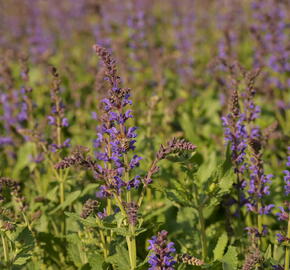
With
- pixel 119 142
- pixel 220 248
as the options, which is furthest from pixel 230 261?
pixel 119 142

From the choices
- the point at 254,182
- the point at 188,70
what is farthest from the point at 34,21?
the point at 254,182

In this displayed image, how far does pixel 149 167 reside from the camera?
12.4 ft

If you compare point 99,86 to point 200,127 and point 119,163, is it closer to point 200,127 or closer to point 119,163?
point 119,163

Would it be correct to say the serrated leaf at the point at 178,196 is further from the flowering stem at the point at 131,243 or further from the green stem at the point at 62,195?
the green stem at the point at 62,195

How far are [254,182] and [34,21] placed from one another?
8899mm

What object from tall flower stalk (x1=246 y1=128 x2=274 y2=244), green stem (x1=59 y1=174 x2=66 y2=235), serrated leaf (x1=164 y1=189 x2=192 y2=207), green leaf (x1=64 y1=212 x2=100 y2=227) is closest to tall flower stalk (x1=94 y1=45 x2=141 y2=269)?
green leaf (x1=64 y1=212 x2=100 y2=227)

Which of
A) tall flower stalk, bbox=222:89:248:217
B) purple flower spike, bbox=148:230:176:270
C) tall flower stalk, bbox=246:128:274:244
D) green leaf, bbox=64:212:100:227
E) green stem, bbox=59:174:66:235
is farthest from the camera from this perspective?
green stem, bbox=59:174:66:235

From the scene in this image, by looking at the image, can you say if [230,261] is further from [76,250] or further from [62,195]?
[62,195]

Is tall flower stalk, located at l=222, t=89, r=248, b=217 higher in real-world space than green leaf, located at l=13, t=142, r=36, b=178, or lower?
lower

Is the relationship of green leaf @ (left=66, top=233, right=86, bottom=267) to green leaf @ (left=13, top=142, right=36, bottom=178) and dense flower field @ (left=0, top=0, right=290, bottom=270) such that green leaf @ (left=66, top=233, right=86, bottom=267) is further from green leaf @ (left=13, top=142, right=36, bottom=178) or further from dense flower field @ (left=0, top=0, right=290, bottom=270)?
green leaf @ (left=13, top=142, right=36, bottom=178)

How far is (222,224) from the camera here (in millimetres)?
5082

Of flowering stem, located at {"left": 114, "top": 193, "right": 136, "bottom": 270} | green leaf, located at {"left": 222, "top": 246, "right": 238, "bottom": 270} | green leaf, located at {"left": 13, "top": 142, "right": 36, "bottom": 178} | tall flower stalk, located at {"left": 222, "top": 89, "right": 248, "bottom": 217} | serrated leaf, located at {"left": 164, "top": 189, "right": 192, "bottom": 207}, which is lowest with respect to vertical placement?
green leaf, located at {"left": 222, "top": 246, "right": 238, "bottom": 270}

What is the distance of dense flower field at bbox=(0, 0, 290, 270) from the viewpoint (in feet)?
11.3

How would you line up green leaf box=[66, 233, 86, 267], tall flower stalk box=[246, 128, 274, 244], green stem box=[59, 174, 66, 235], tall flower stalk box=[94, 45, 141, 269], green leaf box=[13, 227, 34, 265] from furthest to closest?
green stem box=[59, 174, 66, 235] < green leaf box=[66, 233, 86, 267] < tall flower stalk box=[246, 128, 274, 244] < green leaf box=[13, 227, 34, 265] < tall flower stalk box=[94, 45, 141, 269]
